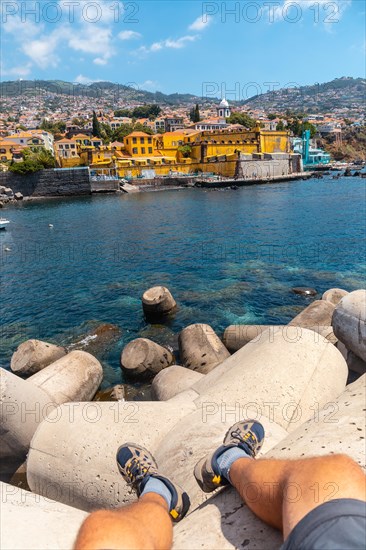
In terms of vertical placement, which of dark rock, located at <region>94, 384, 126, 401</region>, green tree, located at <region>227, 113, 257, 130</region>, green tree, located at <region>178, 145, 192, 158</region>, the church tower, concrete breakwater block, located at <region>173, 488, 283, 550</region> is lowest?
dark rock, located at <region>94, 384, 126, 401</region>

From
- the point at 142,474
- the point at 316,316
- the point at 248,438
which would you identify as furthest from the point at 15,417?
the point at 316,316

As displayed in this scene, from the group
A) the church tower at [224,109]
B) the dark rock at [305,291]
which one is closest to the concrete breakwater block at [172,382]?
the dark rock at [305,291]

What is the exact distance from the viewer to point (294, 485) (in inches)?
98.5

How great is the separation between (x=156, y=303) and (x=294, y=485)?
11807mm

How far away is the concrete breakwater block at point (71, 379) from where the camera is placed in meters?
8.17

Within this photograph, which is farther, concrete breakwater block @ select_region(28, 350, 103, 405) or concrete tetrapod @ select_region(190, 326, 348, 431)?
concrete breakwater block @ select_region(28, 350, 103, 405)

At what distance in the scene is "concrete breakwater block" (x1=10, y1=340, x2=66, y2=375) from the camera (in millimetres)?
10480

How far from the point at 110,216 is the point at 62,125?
10757 cm

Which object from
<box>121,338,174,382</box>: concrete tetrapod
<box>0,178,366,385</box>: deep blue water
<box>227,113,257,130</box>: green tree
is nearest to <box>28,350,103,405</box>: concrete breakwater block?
<box>121,338,174,382</box>: concrete tetrapod

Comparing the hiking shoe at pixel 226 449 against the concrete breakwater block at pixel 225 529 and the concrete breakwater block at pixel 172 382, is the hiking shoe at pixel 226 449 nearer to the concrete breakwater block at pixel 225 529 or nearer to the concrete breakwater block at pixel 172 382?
the concrete breakwater block at pixel 225 529

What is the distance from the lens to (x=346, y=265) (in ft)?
68.7

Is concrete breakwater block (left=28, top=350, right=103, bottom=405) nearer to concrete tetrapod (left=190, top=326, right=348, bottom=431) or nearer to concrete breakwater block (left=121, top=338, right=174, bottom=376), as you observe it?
concrete breakwater block (left=121, top=338, right=174, bottom=376)

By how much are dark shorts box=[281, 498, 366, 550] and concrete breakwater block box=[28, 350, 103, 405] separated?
6.84m

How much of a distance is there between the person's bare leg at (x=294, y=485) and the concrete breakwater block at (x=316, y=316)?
27.7 feet
